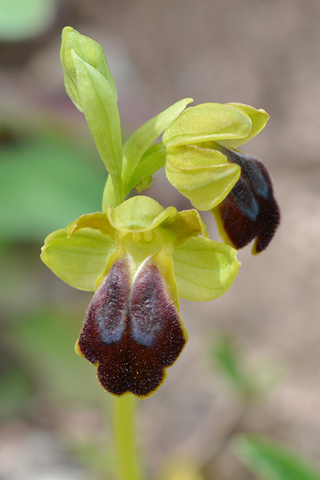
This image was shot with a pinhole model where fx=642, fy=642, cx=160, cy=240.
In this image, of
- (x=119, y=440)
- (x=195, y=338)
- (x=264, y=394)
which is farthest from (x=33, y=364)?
(x=119, y=440)

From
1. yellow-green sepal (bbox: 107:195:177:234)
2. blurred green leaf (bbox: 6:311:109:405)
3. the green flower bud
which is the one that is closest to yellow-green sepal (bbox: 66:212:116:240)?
yellow-green sepal (bbox: 107:195:177:234)

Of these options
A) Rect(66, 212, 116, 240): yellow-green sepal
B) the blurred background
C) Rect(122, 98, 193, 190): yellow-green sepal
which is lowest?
the blurred background

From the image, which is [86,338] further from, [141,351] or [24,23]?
[24,23]

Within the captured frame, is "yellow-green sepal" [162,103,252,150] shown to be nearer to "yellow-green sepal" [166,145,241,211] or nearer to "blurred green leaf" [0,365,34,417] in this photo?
"yellow-green sepal" [166,145,241,211]

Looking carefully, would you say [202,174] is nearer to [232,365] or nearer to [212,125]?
[212,125]

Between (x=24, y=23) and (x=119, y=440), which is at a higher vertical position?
(x=24, y=23)

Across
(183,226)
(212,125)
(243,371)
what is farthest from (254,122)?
(243,371)

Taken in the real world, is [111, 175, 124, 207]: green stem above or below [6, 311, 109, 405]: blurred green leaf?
above
